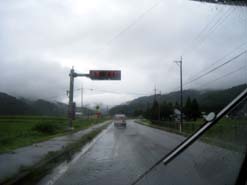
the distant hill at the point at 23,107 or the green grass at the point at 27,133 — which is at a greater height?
the distant hill at the point at 23,107

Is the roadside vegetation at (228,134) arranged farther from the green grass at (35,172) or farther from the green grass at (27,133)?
the green grass at (27,133)

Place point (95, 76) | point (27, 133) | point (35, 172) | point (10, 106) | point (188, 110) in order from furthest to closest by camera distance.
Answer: point (10, 106) < point (188, 110) < point (95, 76) < point (27, 133) < point (35, 172)

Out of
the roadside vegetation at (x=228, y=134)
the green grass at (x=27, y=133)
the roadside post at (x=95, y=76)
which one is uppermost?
the roadside post at (x=95, y=76)

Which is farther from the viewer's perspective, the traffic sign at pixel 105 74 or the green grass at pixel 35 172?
the traffic sign at pixel 105 74

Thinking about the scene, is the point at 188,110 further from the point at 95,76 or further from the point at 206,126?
the point at 206,126

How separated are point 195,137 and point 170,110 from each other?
9350cm

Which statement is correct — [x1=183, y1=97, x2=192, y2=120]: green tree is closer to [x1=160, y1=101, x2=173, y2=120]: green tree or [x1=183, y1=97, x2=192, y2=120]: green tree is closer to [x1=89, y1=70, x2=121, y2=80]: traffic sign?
[x1=160, y1=101, x2=173, y2=120]: green tree

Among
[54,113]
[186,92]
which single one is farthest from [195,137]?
[54,113]

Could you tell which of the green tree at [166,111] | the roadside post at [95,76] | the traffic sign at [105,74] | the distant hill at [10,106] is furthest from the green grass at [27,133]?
the green tree at [166,111]

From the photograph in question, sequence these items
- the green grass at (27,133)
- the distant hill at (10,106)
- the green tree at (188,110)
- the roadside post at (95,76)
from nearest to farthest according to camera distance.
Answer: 1. the green grass at (27,133)
2. the roadside post at (95,76)
3. the green tree at (188,110)
4. the distant hill at (10,106)

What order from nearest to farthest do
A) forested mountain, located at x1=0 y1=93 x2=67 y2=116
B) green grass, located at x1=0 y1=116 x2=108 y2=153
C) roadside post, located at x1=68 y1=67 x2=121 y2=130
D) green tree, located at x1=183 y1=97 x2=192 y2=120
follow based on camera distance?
1. green grass, located at x1=0 y1=116 x2=108 y2=153
2. roadside post, located at x1=68 y1=67 x2=121 y2=130
3. green tree, located at x1=183 y1=97 x2=192 y2=120
4. forested mountain, located at x1=0 y1=93 x2=67 y2=116

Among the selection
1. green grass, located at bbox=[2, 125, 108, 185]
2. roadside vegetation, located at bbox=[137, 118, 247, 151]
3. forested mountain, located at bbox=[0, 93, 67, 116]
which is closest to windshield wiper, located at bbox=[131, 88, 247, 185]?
roadside vegetation, located at bbox=[137, 118, 247, 151]

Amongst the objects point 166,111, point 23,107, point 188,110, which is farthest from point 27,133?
point 23,107

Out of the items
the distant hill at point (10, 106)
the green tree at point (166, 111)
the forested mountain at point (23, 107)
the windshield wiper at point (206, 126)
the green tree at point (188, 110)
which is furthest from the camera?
the green tree at point (166, 111)
